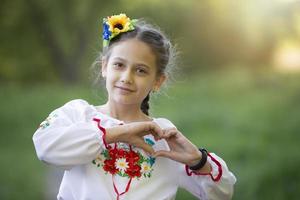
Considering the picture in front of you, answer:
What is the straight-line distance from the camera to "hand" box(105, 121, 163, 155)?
7.45 feet

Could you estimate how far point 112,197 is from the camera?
236 centimetres

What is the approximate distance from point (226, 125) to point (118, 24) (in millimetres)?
6231

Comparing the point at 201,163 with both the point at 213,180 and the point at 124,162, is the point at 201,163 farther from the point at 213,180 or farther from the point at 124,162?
the point at 124,162

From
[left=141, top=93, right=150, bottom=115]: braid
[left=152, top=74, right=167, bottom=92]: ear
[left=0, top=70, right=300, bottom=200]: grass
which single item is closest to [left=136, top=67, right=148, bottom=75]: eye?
[left=152, top=74, right=167, bottom=92]: ear

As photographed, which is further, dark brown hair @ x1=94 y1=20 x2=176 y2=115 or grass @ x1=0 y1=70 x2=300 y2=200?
grass @ x1=0 y1=70 x2=300 y2=200

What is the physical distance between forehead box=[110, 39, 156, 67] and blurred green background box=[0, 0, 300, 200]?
272 centimetres

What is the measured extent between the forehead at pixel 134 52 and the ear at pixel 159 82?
0.40ft

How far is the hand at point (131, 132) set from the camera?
227 centimetres

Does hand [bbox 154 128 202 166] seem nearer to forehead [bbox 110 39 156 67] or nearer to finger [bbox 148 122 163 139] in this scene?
finger [bbox 148 122 163 139]

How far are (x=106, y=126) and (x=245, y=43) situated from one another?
13276 millimetres

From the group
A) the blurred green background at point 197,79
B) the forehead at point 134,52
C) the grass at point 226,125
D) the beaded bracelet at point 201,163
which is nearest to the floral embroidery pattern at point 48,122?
the forehead at point 134,52

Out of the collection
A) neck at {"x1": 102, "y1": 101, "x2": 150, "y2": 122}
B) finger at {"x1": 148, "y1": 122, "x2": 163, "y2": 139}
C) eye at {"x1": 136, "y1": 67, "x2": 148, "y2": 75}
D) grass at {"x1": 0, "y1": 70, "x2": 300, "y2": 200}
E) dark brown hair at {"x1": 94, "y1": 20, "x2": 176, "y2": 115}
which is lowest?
finger at {"x1": 148, "y1": 122, "x2": 163, "y2": 139}

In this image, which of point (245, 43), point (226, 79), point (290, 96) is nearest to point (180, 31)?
point (245, 43)

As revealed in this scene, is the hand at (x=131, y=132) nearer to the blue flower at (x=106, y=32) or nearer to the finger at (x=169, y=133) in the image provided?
the finger at (x=169, y=133)
